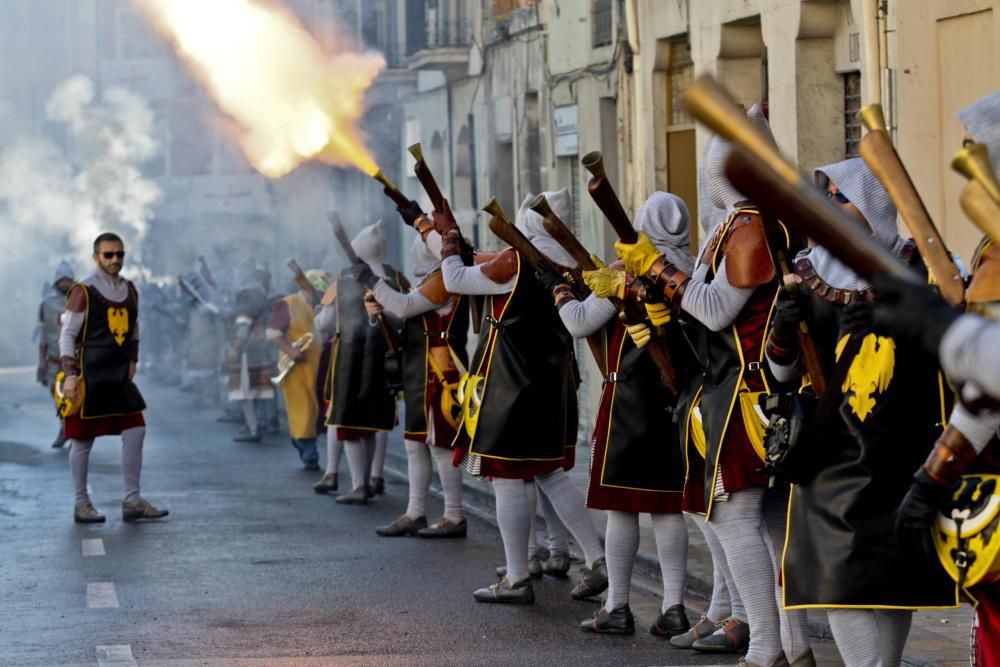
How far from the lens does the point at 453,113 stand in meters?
26.3

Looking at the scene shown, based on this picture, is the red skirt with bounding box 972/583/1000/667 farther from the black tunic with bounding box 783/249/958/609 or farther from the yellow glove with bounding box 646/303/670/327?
the yellow glove with bounding box 646/303/670/327

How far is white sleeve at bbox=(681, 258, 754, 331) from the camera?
686cm

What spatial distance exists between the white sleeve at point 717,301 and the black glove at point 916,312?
2.98 m

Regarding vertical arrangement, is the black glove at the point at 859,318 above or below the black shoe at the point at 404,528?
above

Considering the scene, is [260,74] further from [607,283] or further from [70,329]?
[607,283]

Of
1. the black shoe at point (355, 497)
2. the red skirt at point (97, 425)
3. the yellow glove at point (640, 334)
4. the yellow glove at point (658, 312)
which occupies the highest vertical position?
the yellow glove at point (658, 312)

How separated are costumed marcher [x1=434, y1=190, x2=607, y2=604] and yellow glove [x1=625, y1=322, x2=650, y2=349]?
151 centimetres

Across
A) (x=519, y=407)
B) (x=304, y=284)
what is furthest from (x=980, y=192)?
(x=304, y=284)

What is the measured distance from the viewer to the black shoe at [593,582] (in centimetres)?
938

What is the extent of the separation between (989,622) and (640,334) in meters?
3.32

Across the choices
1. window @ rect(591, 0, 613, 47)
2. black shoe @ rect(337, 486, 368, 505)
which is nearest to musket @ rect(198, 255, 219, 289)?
window @ rect(591, 0, 613, 47)

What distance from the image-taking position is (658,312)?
7633 mm

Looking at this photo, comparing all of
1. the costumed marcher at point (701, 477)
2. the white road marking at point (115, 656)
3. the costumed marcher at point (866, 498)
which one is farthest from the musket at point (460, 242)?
the costumed marcher at point (866, 498)

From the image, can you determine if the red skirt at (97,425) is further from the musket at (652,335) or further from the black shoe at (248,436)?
the black shoe at (248,436)
